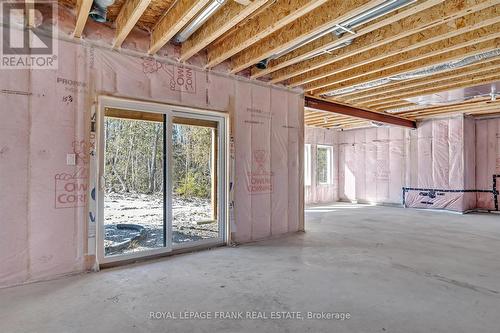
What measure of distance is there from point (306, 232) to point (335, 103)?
2857mm

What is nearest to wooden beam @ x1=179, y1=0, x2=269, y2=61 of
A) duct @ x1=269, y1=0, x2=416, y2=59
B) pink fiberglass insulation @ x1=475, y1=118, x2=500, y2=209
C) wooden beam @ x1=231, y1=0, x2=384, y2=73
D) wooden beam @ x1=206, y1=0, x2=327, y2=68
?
wooden beam @ x1=206, y1=0, x2=327, y2=68

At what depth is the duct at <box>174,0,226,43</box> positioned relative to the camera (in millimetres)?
2915

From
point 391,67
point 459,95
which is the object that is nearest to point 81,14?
point 391,67

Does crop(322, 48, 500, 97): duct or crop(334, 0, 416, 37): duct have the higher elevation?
crop(334, 0, 416, 37): duct

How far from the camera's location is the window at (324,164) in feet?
35.8

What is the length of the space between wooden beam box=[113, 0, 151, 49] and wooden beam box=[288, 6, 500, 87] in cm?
251

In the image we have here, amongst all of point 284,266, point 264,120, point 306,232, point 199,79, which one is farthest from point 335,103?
point 284,266

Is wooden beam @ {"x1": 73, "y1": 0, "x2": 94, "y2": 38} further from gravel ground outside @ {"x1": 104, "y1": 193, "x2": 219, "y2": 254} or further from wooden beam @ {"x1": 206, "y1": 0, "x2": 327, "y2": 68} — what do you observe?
gravel ground outside @ {"x1": 104, "y1": 193, "x2": 219, "y2": 254}

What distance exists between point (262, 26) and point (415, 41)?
1854 mm

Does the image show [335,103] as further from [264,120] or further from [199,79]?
[199,79]

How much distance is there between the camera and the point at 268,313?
241 cm

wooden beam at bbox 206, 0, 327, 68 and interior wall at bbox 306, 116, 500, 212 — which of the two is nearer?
wooden beam at bbox 206, 0, 327, 68

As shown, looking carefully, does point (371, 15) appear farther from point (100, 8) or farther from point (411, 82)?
point (411, 82)

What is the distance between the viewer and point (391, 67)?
178 inches
